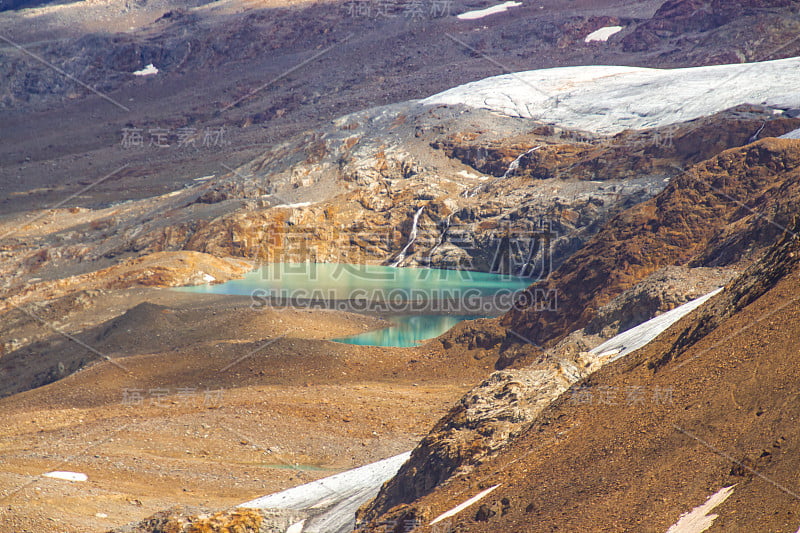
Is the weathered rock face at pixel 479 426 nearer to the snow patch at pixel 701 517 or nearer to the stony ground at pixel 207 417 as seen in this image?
the snow patch at pixel 701 517

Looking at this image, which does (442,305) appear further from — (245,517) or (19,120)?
(19,120)

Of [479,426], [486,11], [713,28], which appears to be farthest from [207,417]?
[486,11]

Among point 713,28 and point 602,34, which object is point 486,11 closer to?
point 602,34

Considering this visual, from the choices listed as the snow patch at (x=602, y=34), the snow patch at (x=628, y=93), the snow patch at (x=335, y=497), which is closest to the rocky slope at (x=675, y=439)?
the snow patch at (x=335, y=497)

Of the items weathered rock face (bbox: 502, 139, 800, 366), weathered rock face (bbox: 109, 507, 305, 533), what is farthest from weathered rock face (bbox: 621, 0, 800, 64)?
weathered rock face (bbox: 109, 507, 305, 533)

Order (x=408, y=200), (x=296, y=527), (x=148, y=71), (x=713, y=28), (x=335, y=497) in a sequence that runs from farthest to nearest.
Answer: (x=148, y=71), (x=713, y=28), (x=408, y=200), (x=335, y=497), (x=296, y=527)

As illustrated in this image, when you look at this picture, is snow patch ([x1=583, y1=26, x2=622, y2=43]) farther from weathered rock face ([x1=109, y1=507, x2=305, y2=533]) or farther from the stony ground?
weathered rock face ([x1=109, y1=507, x2=305, y2=533])
